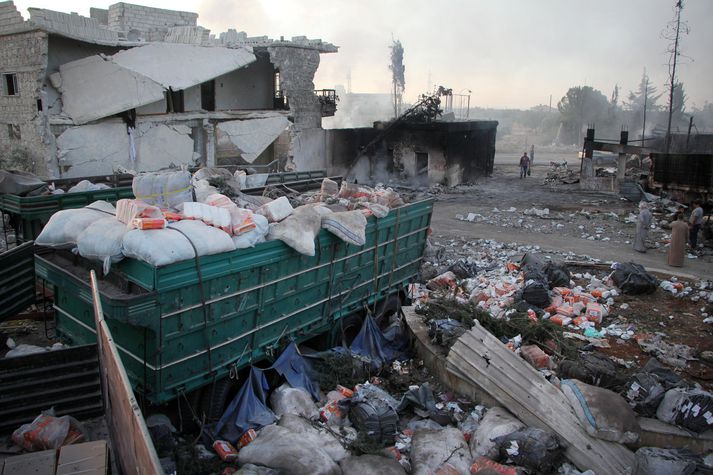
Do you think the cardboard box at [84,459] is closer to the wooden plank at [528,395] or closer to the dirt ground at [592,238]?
the wooden plank at [528,395]

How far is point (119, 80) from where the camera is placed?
14.6 metres

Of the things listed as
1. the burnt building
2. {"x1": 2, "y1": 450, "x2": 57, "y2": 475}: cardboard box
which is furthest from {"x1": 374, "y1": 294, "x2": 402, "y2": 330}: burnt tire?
the burnt building

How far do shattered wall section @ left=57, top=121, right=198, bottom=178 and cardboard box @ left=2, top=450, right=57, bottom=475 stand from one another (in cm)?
1238

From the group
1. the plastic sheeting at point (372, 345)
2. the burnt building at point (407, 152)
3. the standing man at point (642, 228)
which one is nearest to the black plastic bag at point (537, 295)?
the plastic sheeting at point (372, 345)

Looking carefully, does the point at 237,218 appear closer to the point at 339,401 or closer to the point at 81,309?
the point at 81,309

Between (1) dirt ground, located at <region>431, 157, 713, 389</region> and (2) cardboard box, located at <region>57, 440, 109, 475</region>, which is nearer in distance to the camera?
(2) cardboard box, located at <region>57, 440, 109, 475</region>

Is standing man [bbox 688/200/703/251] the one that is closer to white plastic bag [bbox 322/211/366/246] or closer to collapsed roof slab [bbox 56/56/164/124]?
white plastic bag [bbox 322/211/366/246]

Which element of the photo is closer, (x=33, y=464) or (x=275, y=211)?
(x=33, y=464)

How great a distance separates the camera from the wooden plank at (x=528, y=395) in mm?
4531

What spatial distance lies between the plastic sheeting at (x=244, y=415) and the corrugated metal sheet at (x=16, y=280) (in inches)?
114

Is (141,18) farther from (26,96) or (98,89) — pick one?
(26,96)

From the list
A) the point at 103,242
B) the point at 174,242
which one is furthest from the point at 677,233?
the point at 103,242

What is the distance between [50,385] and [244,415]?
162 cm

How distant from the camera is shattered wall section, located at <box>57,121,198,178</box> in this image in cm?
1419
